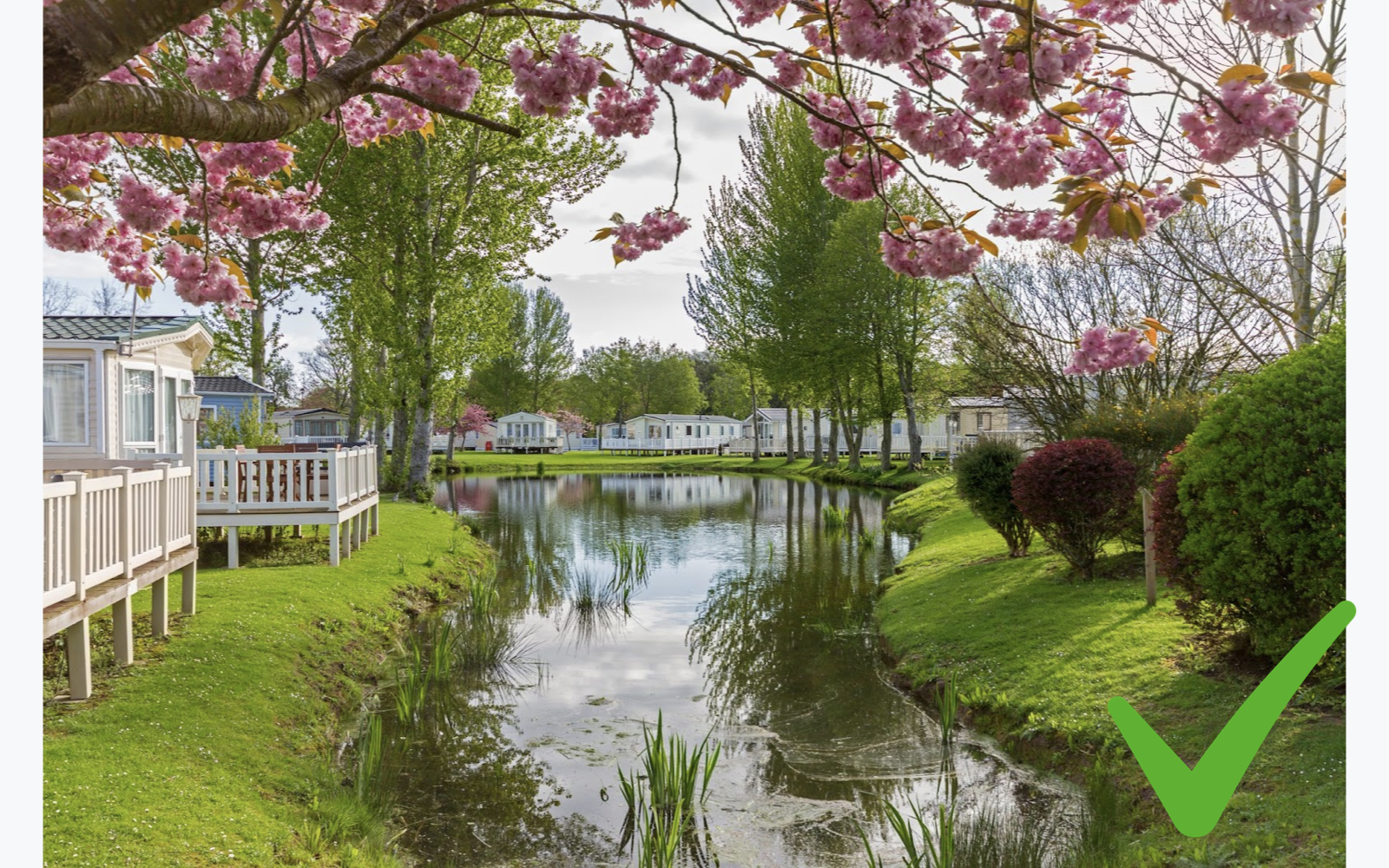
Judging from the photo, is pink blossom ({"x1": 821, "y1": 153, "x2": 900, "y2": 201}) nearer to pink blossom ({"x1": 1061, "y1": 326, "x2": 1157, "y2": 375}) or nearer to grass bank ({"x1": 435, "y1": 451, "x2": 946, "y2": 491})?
pink blossom ({"x1": 1061, "y1": 326, "x2": 1157, "y2": 375})

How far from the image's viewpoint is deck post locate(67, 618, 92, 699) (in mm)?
4465

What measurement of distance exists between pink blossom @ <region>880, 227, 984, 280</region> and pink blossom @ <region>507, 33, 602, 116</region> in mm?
1050

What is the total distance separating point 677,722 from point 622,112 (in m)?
3.85

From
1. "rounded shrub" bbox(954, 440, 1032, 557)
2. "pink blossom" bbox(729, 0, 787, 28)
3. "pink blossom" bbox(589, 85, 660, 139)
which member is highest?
"pink blossom" bbox(729, 0, 787, 28)

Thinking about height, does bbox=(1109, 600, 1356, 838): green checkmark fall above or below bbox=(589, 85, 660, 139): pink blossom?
below

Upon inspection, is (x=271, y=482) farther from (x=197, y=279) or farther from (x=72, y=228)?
(x=197, y=279)

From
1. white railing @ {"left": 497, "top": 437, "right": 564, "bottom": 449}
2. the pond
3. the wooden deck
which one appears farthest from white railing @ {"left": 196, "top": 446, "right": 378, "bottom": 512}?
white railing @ {"left": 497, "top": 437, "right": 564, "bottom": 449}

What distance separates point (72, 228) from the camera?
3.26 metres

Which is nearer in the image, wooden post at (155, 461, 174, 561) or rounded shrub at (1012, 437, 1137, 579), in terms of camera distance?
wooden post at (155, 461, 174, 561)

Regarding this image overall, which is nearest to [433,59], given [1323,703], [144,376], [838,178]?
[838,178]

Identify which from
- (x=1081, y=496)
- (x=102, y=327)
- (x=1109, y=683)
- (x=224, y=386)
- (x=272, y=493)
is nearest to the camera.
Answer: (x=1109, y=683)

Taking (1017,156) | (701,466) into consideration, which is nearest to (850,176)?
(1017,156)

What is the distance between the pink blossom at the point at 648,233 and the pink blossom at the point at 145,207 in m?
1.56

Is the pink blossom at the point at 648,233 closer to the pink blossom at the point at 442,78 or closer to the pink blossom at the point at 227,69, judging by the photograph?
the pink blossom at the point at 442,78
